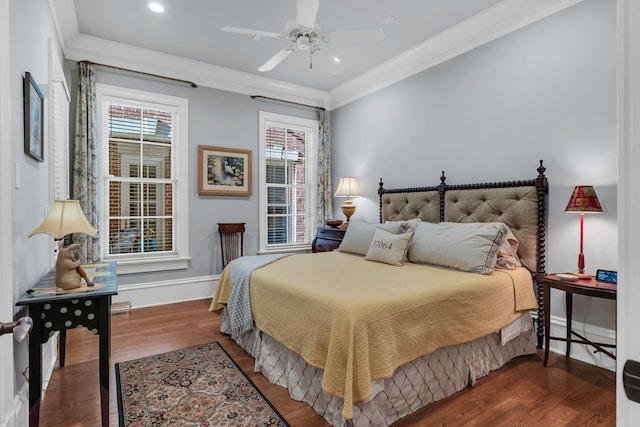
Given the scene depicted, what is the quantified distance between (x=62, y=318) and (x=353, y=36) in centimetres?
266

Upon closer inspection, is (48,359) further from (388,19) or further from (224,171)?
(388,19)

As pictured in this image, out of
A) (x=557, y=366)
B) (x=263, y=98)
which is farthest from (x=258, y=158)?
(x=557, y=366)

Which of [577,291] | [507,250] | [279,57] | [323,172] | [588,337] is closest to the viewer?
[577,291]

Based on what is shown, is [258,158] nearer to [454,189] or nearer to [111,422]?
[454,189]

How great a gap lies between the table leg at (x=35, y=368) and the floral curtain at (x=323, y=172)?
3936 mm

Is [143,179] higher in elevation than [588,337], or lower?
higher

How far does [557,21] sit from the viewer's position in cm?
281

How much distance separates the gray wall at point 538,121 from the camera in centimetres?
255

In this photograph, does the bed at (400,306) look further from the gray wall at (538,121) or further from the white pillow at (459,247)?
the gray wall at (538,121)

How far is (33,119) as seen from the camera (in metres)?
2.09

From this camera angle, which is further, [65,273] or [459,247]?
[459,247]

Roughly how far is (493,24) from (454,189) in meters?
1.56

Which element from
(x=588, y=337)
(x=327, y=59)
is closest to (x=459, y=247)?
(x=588, y=337)

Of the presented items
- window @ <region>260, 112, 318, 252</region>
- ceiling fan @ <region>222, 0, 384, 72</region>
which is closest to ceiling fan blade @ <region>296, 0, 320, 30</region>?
ceiling fan @ <region>222, 0, 384, 72</region>
